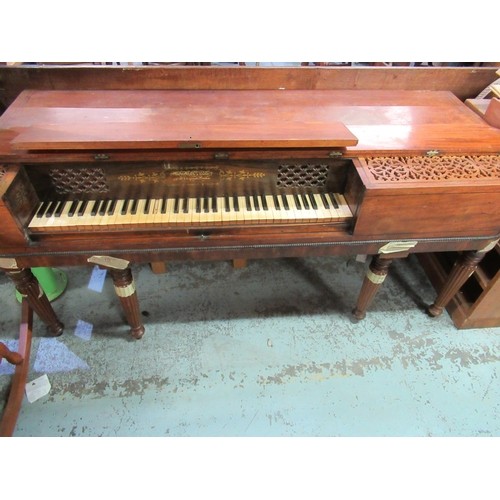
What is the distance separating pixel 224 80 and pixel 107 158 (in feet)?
2.53

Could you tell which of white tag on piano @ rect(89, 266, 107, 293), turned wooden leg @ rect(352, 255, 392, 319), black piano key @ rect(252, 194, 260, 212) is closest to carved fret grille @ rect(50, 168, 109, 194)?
black piano key @ rect(252, 194, 260, 212)

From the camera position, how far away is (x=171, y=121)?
1480 millimetres

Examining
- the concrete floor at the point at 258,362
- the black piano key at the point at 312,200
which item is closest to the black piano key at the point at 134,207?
the black piano key at the point at 312,200

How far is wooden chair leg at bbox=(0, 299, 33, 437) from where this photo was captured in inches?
67.8

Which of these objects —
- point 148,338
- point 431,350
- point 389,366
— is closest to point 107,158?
point 148,338

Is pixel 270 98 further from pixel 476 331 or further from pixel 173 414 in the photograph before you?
pixel 476 331

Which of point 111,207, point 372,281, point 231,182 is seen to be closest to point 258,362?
point 372,281

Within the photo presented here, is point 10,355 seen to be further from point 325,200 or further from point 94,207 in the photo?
point 325,200

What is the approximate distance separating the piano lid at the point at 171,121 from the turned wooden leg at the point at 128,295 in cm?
64

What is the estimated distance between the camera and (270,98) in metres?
1.76

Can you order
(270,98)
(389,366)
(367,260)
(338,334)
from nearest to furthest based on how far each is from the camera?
(270,98)
(389,366)
(338,334)
(367,260)

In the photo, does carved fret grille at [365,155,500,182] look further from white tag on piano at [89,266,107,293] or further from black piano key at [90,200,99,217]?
white tag on piano at [89,266,107,293]

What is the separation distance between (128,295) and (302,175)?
1.06 meters

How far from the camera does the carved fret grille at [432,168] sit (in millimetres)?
1436
